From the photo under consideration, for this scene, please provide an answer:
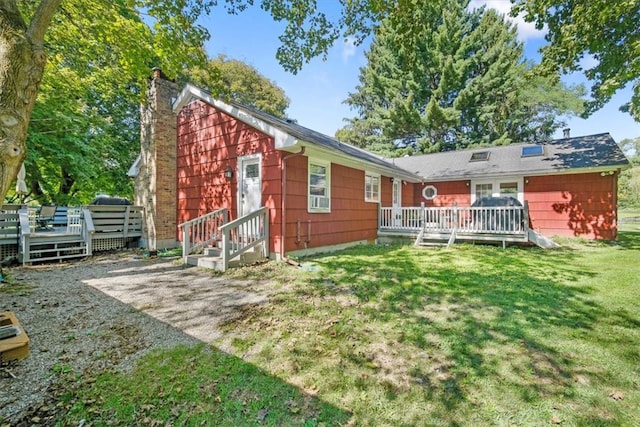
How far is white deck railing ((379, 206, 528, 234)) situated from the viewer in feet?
29.8

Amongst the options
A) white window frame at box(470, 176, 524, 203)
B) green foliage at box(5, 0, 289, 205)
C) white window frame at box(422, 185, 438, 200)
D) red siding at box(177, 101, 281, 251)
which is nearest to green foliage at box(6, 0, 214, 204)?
green foliage at box(5, 0, 289, 205)

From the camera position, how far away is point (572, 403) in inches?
88.7

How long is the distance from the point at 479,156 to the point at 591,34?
7.16 m

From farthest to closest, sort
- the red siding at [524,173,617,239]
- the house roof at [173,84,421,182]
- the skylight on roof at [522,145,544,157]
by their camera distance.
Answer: the skylight on roof at [522,145,544,157] → the red siding at [524,173,617,239] → the house roof at [173,84,421,182]

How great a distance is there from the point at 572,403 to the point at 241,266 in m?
5.70

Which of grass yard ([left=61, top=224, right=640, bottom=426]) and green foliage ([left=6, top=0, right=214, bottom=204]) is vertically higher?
green foliage ([left=6, top=0, right=214, bottom=204])

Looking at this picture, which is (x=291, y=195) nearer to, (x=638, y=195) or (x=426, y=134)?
(x=426, y=134)

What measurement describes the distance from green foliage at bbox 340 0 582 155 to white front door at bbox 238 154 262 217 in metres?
18.8

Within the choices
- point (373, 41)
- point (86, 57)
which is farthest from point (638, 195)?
point (86, 57)

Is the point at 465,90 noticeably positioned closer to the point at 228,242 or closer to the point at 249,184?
the point at 249,184

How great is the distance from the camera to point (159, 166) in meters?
9.12

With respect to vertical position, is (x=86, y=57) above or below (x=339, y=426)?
above

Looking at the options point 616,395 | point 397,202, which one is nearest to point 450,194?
point 397,202

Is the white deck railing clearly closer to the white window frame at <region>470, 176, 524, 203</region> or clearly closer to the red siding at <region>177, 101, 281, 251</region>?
the white window frame at <region>470, 176, 524, 203</region>
